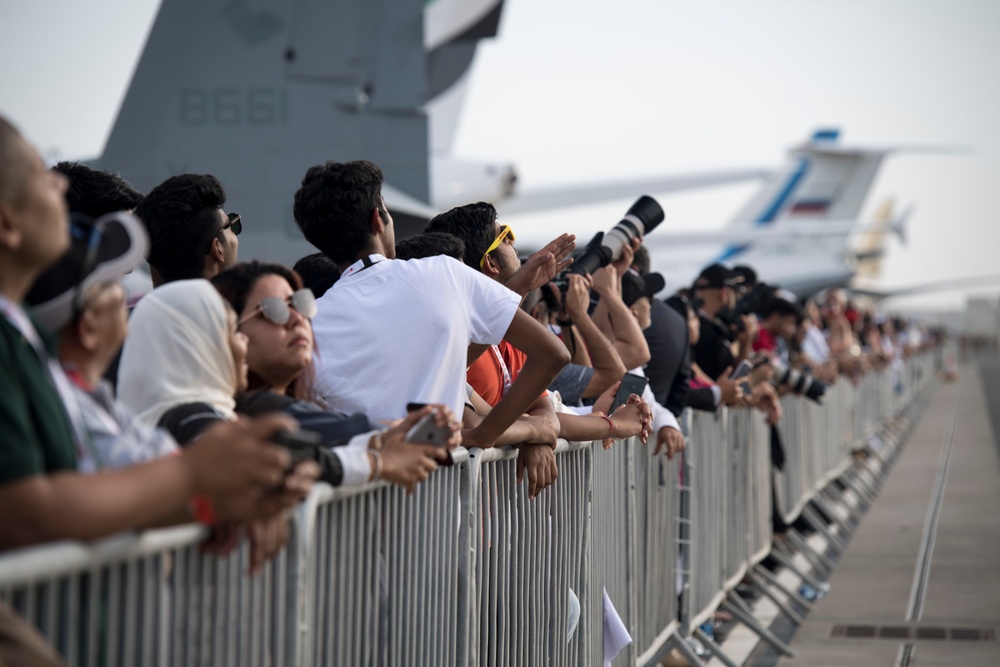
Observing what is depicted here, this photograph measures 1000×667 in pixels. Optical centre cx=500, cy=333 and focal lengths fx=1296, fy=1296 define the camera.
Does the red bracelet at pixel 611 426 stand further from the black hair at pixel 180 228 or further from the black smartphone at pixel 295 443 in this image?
the black smartphone at pixel 295 443

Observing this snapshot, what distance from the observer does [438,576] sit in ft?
11.0

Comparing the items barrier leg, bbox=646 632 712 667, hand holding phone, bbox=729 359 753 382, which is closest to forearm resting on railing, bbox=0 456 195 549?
barrier leg, bbox=646 632 712 667

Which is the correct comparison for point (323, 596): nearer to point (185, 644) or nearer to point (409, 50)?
point (185, 644)

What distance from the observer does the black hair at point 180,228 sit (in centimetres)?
380

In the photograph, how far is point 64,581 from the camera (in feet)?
6.16

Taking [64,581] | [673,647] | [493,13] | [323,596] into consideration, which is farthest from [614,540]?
[493,13]

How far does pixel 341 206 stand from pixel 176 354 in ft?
3.78

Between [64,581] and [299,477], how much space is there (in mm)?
469

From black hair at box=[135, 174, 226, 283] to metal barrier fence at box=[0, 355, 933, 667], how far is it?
3.40ft

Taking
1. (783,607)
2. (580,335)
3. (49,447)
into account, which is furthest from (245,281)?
(783,607)

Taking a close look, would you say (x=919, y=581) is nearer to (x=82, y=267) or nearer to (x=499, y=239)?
(x=499, y=239)

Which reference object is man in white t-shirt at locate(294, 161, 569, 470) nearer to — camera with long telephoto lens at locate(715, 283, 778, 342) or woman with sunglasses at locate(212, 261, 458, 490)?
woman with sunglasses at locate(212, 261, 458, 490)

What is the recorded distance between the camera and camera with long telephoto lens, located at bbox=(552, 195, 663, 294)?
5.21 m

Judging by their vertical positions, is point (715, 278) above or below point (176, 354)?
below
